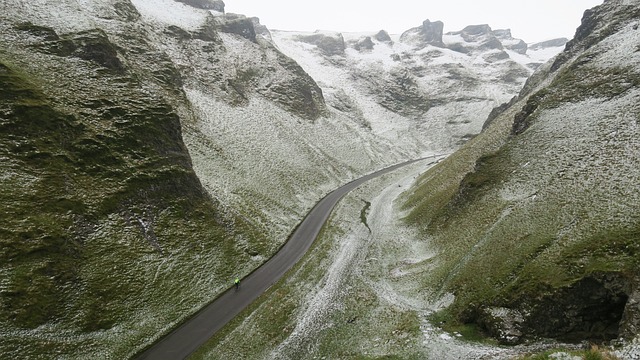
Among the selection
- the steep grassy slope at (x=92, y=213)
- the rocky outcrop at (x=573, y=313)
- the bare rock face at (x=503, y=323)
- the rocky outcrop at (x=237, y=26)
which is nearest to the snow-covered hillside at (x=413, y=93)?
the rocky outcrop at (x=237, y=26)

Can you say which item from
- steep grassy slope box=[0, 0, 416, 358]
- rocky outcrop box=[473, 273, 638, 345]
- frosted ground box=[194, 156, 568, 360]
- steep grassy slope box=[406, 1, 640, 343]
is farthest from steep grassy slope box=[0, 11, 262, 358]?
rocky outcrop box=[473, 273, 638, 345]

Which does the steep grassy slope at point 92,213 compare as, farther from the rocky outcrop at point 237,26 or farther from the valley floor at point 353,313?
the rocky outcrop at point 237,26

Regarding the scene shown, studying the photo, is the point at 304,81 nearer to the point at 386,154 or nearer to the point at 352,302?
the point at 386,154

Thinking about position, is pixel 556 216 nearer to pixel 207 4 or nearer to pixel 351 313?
pixel 351 313

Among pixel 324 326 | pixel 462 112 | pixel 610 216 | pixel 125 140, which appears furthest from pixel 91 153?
pixel 462 112

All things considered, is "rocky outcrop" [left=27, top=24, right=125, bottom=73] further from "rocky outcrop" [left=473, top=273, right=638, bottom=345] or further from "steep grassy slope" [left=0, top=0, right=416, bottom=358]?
"rocky outcrop" [left=473, top=273, right=638, bottom=345]
